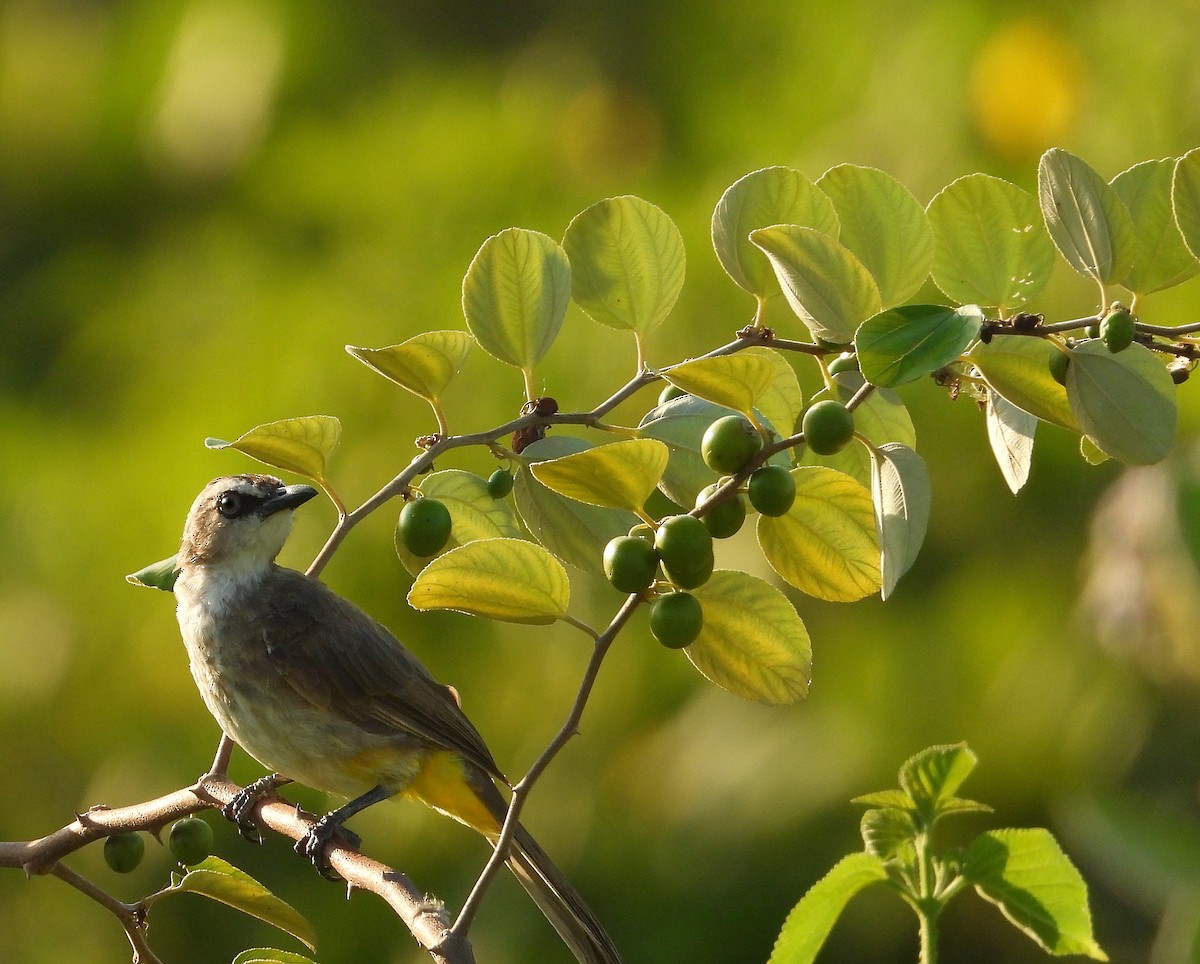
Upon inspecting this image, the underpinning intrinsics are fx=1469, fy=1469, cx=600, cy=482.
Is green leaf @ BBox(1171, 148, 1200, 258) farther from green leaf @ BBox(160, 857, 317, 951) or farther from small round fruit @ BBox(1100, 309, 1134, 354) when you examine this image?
green leaf @ BBox(160, 857, 317, 951)

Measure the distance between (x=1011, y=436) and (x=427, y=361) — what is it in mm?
372

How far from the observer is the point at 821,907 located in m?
0.80

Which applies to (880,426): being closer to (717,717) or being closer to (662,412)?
(662,412)

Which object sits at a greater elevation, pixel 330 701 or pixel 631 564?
pixel 631 564

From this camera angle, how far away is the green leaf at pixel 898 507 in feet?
2.54

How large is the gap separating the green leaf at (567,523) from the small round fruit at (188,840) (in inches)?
13.2

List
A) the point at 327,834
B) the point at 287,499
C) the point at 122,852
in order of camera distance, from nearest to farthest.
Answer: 1. the point at 122,852
2. the point at 327,834
3. the point at 287,499

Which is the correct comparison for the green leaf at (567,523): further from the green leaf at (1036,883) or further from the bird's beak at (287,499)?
the bird's beak at (287,499)

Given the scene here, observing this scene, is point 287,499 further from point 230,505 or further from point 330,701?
point 330,701

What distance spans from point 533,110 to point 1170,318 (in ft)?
6.24

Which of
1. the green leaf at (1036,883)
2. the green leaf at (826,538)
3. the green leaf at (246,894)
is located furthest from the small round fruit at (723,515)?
the green leaf at (246,894)

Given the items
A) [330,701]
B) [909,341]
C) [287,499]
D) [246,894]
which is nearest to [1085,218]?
[909,341]

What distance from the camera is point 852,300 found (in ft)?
2.81

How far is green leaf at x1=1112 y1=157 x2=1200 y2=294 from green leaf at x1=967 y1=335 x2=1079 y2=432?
0.29 ft
